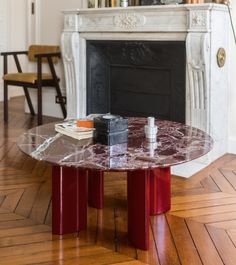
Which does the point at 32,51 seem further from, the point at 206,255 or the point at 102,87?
the point at 206,255

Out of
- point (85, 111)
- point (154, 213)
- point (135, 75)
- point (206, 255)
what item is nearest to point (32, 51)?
point (85, 111)

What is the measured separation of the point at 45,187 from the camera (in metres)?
2.64

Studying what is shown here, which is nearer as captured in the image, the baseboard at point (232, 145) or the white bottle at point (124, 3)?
the baseboard at point (232, 145)

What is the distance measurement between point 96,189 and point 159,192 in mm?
312

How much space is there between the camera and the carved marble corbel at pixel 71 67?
3.89 metres

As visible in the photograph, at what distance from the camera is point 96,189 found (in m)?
2.31

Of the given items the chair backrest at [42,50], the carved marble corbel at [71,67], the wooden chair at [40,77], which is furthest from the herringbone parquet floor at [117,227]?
the chair backrest at [42,50]

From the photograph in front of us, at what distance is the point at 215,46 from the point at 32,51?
209 centimetres

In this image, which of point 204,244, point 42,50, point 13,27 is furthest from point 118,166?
point 13,27

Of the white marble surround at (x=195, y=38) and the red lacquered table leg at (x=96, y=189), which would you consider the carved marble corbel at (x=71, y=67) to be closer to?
the white marble surround at (x=195, y=38)

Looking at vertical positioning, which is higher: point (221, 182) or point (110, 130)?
point (110, 130)

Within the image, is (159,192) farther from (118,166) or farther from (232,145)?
(232,145)

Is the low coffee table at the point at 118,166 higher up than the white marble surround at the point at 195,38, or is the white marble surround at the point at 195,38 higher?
the white marble surround at the point at 195,38

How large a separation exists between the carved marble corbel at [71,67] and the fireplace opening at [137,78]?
10cm
